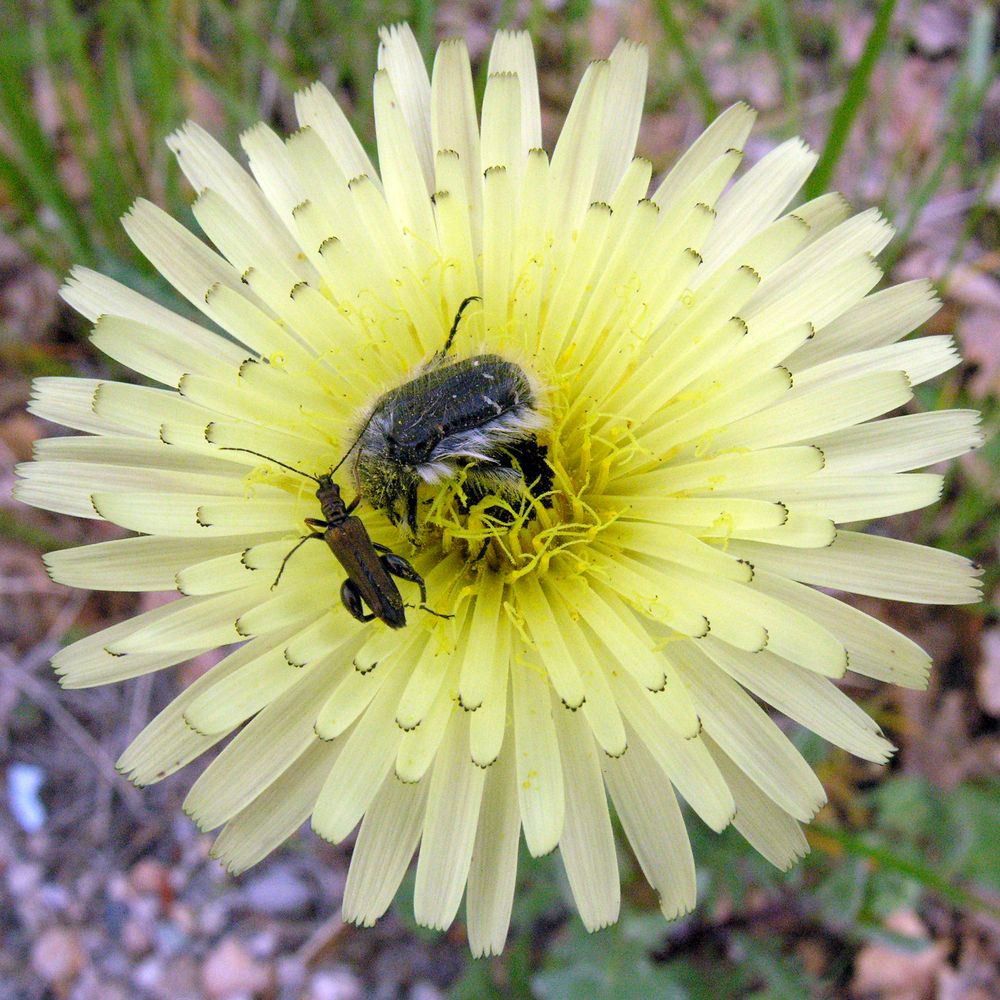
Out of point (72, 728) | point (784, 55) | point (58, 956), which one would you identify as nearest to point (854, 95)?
point (784, 55)

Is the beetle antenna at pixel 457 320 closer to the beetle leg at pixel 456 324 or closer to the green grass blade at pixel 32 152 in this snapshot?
the beetle leg at pixel 456 324

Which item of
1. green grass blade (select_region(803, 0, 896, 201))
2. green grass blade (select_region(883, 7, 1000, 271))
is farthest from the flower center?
green grass blade (select_region(883, 7, 1000, 271))

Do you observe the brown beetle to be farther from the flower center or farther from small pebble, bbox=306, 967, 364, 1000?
small pebble, bbox=306, 967, 364, 1000

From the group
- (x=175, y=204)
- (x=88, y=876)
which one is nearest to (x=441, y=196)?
(x=175, y=204)

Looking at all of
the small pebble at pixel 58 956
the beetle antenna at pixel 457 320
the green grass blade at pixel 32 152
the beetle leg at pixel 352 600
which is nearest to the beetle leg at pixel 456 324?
the beetle antenna at pixel 457 320

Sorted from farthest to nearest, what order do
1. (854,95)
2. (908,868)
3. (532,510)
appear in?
1. (854,95)
2. (908,868)
3. (532,510)

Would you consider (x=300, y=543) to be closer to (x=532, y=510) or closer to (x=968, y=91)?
(x=532, y=510)

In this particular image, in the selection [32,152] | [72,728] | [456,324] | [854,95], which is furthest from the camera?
[72,728]

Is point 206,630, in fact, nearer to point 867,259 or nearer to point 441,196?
point 441,196
